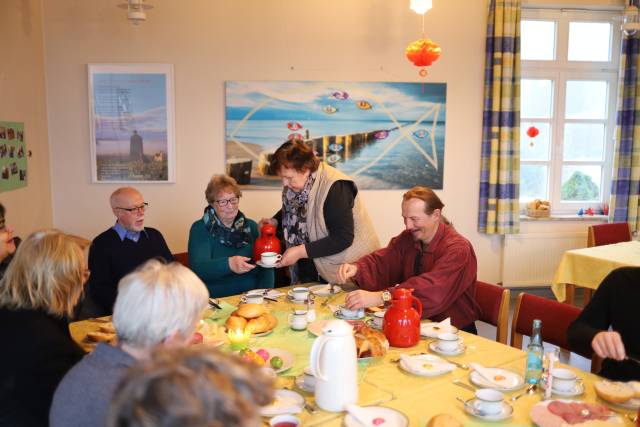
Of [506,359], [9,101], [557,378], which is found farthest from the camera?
[9,101]

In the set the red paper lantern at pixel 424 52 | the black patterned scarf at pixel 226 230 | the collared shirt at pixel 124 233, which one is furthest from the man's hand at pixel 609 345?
the red paper lantern at pixel 424 52

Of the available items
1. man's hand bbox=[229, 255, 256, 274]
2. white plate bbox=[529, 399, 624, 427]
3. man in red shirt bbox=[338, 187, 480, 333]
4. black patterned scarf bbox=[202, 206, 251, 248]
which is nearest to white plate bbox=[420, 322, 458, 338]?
man in red shirt bbox=[338, 187, 480, 333]

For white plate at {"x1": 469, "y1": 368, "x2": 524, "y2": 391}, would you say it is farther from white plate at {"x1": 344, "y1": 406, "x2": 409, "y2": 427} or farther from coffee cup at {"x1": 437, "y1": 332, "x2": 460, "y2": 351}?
white plate at {"x1": 344, "y1": 406, "x2": 409, "y2": 427}

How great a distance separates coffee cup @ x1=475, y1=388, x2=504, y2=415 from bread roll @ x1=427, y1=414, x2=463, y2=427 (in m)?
0.10

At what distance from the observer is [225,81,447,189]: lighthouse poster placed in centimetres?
470

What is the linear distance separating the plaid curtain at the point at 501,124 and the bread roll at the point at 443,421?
380 cm

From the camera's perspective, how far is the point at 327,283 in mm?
3039

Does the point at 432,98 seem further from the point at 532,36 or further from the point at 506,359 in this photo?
the point at 506,359

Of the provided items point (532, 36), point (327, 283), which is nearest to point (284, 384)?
point (327, 283)

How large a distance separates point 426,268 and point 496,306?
35cm

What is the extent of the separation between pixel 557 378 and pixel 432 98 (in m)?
3.53

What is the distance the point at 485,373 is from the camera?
5.82 ft

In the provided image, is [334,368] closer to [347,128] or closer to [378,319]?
[378,319]

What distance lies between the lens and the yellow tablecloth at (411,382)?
1.55 meters
